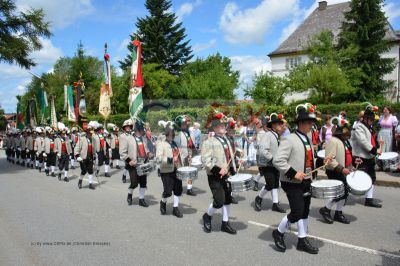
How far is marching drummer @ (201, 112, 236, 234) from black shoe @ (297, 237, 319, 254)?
131 centimetres

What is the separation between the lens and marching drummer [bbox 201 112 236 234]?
21.0ft

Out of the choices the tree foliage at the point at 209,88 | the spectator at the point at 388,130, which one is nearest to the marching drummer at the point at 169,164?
the spectator at the point at 388,130

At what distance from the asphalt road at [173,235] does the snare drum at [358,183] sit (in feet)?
2.25

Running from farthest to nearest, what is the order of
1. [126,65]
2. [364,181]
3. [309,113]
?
[126,65] < [364,181] < [309,113]

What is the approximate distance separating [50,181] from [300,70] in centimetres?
2522

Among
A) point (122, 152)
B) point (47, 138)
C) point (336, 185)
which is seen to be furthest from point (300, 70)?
point (336, 185)

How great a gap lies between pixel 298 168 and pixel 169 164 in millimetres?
3269

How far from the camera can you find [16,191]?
1202 centimetres

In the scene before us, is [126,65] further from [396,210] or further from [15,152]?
[396,210]

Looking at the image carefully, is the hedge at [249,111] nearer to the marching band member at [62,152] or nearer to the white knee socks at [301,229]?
the marching band member at [62,152]

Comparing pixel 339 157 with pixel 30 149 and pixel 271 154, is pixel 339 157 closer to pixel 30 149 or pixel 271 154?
pixel 271 154

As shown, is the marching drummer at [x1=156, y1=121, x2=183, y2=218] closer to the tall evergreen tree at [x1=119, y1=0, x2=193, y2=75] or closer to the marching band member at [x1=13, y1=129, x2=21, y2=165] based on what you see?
the marching band member at [x1=13, y1=129, x2=21, y2=165]

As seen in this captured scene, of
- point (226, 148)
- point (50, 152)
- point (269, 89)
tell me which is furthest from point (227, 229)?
point (269, 89)

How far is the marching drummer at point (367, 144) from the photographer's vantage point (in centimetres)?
768
